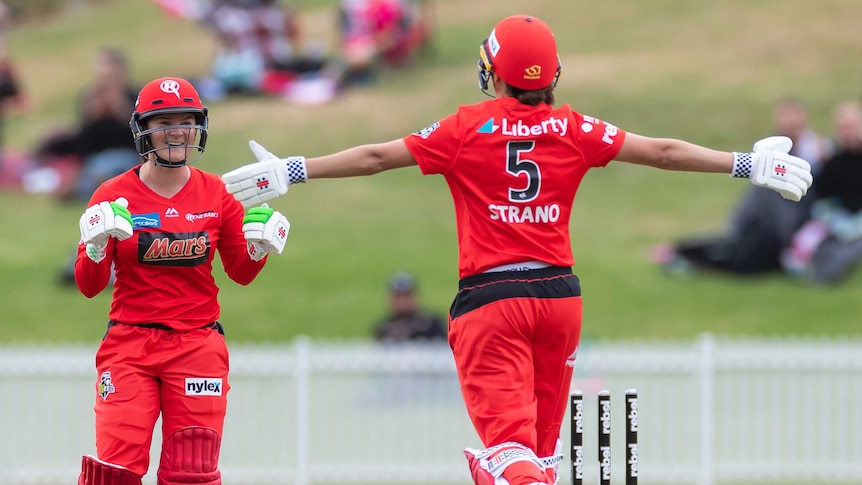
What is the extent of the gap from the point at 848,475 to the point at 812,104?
1202 centimetres

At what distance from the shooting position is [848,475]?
40.4ft

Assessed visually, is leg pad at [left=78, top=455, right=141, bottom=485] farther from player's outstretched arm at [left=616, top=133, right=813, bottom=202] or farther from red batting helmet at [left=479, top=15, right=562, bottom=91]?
player's outstretched arm at [left=616, top=133, right=813, bottom=202]

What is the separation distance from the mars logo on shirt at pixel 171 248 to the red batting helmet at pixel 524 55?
158 centimetres

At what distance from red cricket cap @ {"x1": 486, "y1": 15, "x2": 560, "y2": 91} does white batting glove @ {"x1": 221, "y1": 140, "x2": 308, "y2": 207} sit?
103cm

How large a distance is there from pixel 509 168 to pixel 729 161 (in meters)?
1.10

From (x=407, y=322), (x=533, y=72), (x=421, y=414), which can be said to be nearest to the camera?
(x=533, y=72)

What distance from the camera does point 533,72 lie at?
20.8 ft

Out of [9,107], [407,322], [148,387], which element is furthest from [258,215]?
[9,107]

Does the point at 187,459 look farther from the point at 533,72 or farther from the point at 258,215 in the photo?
the point at 533,72

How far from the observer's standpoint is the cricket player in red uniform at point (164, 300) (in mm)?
6336

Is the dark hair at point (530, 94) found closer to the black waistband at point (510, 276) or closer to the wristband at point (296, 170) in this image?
the black waistband at point (510, 276)

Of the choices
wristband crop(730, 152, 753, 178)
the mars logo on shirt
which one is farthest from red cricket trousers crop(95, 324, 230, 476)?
wristband crop(730, 152, 753, 178)

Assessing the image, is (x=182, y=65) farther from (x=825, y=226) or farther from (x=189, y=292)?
(x=189, y=292)

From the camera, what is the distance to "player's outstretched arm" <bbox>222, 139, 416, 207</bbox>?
6426 millimetres
